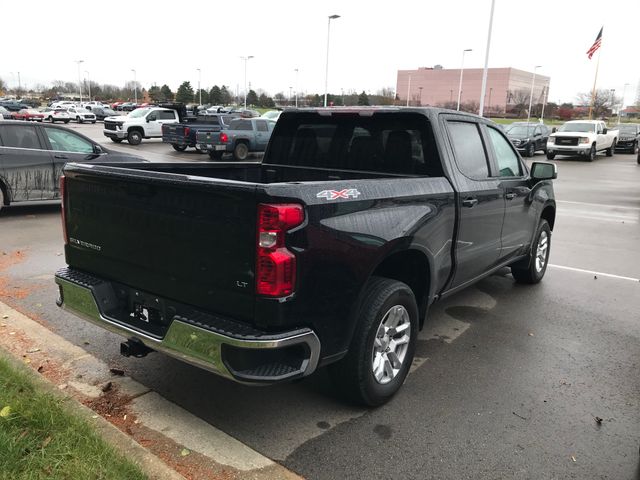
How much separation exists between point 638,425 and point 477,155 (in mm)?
2430

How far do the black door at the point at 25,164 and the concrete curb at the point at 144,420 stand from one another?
222 inches

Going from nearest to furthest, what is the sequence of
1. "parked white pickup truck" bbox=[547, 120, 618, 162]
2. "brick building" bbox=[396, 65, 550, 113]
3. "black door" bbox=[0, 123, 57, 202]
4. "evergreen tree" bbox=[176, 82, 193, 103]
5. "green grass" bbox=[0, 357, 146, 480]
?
"green grass" bbox=[0, 357, 146, 480]
"black door" bbox=[0, 123, 57, 202]
"parked white pickup truck" bbox=[547, 120, 618, 162]
"evergreen tree" bbox=[176, 82, 193, 103]
"brick building" bbox=[396, 65, 550, 113]

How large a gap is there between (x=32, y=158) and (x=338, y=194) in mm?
8319

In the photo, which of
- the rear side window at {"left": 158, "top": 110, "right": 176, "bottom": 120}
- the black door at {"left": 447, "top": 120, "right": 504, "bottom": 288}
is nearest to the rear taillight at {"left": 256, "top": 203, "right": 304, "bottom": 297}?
the black door at {"left": 447, "top": 120, "right": 504, "bottom": 288}

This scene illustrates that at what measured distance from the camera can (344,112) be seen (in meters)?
4.48

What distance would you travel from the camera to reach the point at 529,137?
27984 mm

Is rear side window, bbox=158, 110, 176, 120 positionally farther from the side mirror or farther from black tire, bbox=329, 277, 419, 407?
black tire, bbox=329, 277, 419, 407

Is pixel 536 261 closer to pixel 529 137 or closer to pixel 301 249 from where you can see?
pixel 301 249

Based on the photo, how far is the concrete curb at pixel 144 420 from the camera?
2859mm

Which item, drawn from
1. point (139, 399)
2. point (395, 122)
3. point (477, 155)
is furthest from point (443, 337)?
point (139, 399)

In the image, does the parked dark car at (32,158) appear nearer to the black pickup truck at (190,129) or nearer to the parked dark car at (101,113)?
the black pickup truck at (190,129)

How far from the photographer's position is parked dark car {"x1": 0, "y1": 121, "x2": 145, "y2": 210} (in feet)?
30.4

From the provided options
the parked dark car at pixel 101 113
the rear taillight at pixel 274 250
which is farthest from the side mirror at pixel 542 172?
the parked dark car at pixel 101 113

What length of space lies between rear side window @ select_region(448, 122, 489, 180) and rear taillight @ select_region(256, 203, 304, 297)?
2.18 metres
